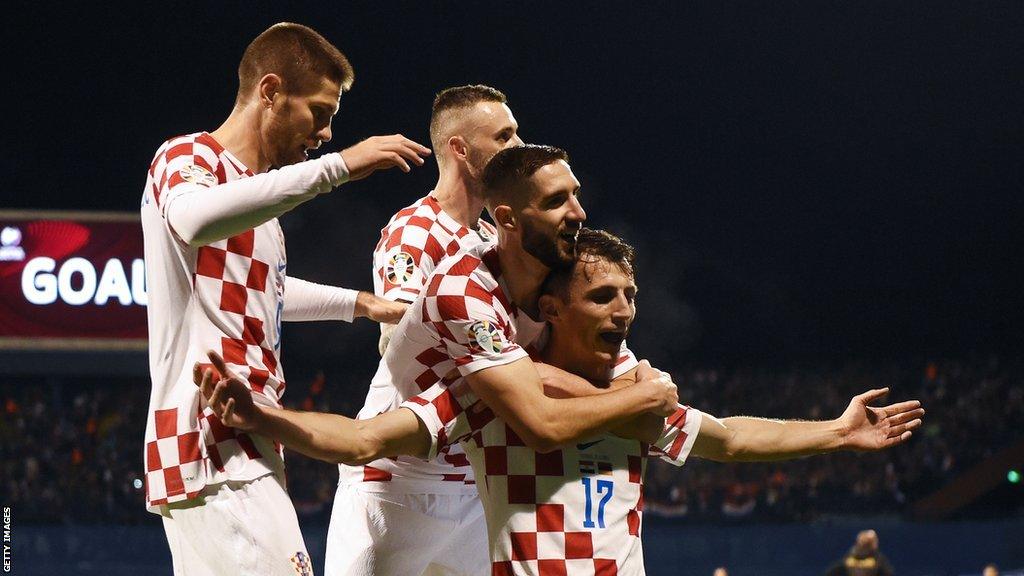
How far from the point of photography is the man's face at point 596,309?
266 centimetres

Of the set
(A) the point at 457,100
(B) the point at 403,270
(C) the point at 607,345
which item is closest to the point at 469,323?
(C) the point at 607,345

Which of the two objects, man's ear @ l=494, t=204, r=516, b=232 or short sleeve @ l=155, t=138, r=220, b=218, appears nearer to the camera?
short sleeve @ l=155, t=138, r=220, b=218

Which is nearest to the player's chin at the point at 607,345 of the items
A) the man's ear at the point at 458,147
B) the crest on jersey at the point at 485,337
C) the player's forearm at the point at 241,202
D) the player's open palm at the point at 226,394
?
the crest on jersey at the point at 485,337

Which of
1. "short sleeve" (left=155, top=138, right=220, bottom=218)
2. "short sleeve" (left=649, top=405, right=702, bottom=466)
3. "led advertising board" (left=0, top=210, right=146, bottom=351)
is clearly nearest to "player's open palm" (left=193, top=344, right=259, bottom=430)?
"short sleeve" (left=155, top=138, right=220, bottom=218)

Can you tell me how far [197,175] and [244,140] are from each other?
0.25 m

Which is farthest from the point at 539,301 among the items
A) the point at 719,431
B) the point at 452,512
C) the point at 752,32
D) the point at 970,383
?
the point at 752,32

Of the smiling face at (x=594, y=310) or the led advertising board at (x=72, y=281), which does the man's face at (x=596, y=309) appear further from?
the led advertising board at (x=72, y=281)

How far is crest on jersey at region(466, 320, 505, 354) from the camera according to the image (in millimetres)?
2561

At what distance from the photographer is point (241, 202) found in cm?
232

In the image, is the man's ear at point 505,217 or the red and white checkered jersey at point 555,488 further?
the man's ear at point 505,217

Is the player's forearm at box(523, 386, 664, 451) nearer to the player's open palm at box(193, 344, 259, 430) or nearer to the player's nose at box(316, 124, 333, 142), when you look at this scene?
the player's open palm at box(193, 344, 259, 430)

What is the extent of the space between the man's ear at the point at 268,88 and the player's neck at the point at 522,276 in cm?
64

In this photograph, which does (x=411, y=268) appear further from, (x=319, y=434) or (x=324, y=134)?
(x=319, y=434)

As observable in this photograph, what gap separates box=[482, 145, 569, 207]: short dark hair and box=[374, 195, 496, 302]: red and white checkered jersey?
66 cm
